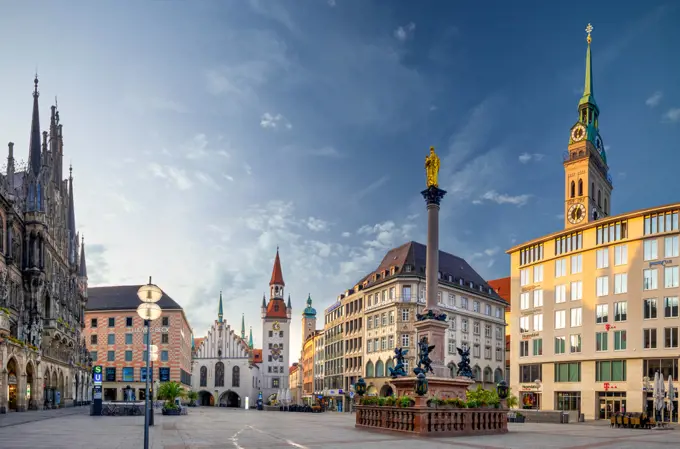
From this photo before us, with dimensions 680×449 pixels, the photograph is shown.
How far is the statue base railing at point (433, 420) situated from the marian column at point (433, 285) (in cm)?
376

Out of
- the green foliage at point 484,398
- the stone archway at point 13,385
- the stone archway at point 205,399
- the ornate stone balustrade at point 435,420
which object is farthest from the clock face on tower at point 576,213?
the stone archway at point 13,385

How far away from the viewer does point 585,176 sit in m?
100

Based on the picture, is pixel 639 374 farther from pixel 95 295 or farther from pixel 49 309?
pixel 95 295

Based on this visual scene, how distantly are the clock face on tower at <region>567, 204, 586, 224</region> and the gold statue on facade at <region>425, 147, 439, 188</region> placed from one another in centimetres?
6383

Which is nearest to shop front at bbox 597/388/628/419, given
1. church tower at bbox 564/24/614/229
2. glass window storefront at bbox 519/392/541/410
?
glass window storefront at bbox 519/392/541/410

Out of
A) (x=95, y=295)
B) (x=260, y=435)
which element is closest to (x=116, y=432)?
(x=260, y=435)

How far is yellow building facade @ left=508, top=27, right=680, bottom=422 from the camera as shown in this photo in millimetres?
58406

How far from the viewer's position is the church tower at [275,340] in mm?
137250

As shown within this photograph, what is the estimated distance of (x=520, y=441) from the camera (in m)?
28.3

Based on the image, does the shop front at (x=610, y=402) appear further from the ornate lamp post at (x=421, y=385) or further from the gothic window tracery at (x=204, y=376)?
the gothic window tracery at (x=204, y=376)

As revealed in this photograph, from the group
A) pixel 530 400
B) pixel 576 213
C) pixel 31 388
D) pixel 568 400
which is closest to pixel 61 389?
pixel 31 388

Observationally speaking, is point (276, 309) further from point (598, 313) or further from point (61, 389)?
point (598, 313)

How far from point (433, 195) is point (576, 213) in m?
66.6

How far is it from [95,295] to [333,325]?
4356 cm
